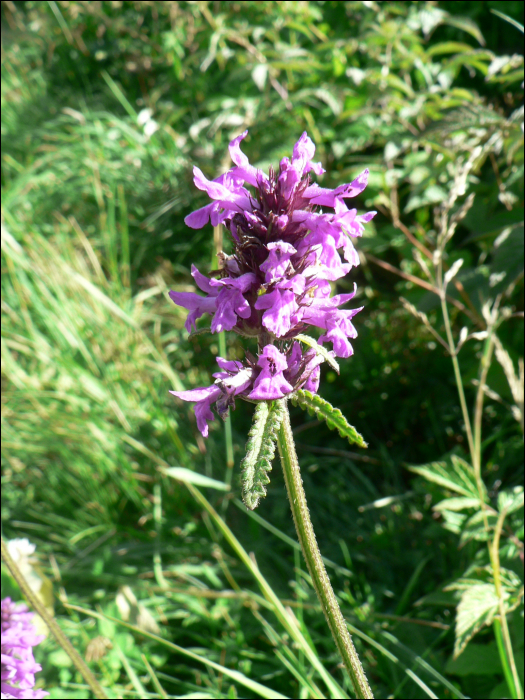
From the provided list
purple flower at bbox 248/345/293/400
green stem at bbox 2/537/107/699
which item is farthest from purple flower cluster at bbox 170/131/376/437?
green stem at bbox 2/537/107/699

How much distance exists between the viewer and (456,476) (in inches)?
Result: 56.7

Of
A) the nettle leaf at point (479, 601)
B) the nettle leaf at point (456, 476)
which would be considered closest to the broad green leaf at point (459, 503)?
the nettle leaf at point (456, 476)

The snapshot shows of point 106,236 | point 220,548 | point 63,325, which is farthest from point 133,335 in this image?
point 220,548

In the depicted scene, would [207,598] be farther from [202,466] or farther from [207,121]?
[207,121]

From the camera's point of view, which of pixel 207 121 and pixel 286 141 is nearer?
pixel 286 141

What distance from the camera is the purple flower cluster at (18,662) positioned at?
1249 millimetres

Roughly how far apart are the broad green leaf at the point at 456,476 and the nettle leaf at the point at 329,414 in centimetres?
72

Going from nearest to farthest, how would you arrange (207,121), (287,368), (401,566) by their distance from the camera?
(287,368), (401,566), (207,121)

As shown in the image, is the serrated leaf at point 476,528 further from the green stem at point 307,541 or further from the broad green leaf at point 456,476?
the green stem at point 307,541

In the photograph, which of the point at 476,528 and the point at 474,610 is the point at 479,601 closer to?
the point at 474,610

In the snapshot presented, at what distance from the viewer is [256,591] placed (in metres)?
1.89

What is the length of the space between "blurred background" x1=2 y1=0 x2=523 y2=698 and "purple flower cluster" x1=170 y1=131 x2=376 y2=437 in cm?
A: 75

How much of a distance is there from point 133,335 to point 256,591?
1113mm

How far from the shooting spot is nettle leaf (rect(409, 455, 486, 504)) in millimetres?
1421
